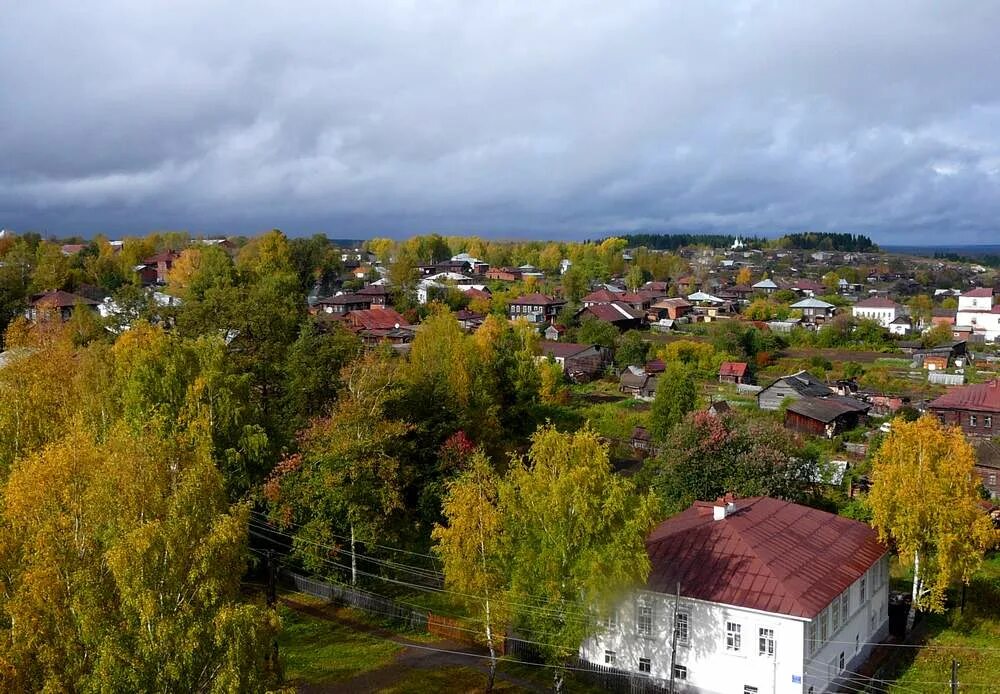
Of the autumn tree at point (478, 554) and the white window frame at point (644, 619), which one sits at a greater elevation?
the autumn tree at point (478, 554)

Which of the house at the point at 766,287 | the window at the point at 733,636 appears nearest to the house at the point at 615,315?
the house at the point at 766,287

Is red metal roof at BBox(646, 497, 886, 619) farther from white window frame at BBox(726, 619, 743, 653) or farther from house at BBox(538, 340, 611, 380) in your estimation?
house at BBox(538, 340, 611, 380)

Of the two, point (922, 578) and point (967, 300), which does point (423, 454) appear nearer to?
point (922, 578)

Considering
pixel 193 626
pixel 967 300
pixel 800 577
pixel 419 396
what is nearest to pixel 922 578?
pixel 800 577

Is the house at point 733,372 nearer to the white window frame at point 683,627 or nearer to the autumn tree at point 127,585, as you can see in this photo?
the white window frame at point 683,627

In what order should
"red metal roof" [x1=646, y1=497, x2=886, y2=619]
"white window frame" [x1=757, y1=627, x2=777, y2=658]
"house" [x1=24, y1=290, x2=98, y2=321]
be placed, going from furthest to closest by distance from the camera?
"house" [x1=24, y1=290, x2=98, y2=321]
"red metal roof" [x1=646, y1=497, x2=886, y2=619]
"white window frame" [x1=757, y1=627, x2=777, y2=658]

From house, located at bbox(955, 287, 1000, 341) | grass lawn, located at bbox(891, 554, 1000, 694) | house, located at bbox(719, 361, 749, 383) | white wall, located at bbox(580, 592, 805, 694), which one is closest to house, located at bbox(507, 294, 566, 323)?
house, located at bbox(719, 361, 749, 383)

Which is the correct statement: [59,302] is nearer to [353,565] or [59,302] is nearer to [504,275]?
[353,565]
